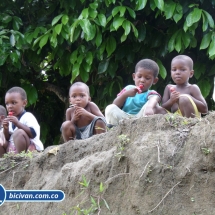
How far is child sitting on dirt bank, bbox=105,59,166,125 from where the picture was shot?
524 centimetres

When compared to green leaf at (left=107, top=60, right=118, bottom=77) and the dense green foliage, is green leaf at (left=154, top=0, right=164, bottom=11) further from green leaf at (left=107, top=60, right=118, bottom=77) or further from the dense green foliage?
green leaf at (left=107, top=60, right=118, bottom=77)

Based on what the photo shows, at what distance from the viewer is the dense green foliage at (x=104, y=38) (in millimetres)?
6402

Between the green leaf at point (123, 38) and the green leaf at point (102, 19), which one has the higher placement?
the green leaf at point (102, 19)

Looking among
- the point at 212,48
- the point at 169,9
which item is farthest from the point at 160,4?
the point at 212,48

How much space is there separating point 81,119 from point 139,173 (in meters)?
1.92

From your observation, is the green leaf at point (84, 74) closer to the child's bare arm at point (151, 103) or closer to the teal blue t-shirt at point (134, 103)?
the teal blue t-shirt at point (134, 103)

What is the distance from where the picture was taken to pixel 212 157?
363 cm

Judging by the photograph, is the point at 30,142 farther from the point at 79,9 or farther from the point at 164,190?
the point at 164,190

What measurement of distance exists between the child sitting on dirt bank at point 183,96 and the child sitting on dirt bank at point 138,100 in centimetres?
13

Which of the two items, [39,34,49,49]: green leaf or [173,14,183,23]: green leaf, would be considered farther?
[39,34,49,49]: green leaf

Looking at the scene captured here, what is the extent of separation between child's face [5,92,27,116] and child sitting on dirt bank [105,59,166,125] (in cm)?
141

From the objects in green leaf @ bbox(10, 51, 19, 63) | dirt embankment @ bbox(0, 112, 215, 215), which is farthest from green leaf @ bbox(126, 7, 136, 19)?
dirt embankment @ bbox(0, 112, 215, 215)

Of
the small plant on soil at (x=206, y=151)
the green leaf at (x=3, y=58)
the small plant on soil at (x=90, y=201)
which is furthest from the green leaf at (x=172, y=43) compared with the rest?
the small plant on soil at (x=206, y=151)

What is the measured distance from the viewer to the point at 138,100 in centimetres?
548
